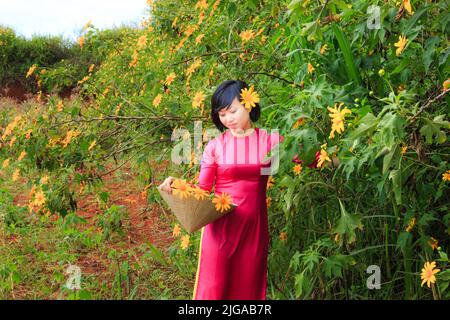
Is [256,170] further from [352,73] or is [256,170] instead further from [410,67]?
[410,67]

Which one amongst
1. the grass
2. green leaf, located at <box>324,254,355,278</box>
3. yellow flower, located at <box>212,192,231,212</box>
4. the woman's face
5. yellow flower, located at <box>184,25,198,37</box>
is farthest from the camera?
the grass

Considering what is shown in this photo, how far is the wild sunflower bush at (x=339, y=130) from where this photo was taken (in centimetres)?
215

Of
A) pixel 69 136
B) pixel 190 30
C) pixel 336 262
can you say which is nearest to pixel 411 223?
pixel 336 262

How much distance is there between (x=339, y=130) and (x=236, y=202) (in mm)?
507

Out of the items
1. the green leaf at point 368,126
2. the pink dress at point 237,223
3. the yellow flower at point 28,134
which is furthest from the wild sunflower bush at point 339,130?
the yellow flower at point 28,134

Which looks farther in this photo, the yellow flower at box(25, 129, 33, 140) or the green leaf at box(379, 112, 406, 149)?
the yellow flower at box(25, 129, 33, 140)

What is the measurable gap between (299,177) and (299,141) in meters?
0.24

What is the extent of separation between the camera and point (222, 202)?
2.21 metres

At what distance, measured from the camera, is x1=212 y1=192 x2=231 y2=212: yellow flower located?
2.20 m

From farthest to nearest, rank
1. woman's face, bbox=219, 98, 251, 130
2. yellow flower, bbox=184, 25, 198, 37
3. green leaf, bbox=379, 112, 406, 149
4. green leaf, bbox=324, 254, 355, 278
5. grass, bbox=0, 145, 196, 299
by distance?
grass, bbox=0, 145, 196, 299 < yellow flower, bbox=184, 25, 198, 37 < green leaf, bbox=324, 254, 355, 278 < woman's face, bbox=219, 98, 251, 130 < green leaf, bbox=379, 112, 406, 149

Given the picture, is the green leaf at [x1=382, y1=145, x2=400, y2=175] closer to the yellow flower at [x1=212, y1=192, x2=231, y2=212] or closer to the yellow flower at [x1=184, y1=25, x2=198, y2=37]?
the yellow flower at [x1=212, y1=192, x2=231, y2=212]

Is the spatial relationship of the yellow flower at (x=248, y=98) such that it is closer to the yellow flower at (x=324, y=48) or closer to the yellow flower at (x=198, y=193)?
the yellow flower at (x=198, y=193)

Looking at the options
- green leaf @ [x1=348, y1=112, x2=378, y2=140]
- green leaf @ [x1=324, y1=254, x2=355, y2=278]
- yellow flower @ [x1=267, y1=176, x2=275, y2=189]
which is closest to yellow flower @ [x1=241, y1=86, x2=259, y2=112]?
yellow flower @ [x1=267, y1=176, x2=275, y2=189]
